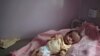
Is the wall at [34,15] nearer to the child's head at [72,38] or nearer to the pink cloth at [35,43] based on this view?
the pink cloth at [35,43]

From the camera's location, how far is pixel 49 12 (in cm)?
189

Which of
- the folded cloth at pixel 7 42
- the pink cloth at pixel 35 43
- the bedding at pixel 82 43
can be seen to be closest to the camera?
the bedding at pixel 82 43

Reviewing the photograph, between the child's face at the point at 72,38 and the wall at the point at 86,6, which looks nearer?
the child's face at the point at 72,38

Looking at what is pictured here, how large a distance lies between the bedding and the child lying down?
0.19ft

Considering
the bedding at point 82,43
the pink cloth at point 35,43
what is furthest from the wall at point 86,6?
the pink cloth at point 35,43

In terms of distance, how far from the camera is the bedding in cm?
147

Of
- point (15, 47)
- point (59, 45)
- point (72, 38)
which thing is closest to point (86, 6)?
point (72, 38)

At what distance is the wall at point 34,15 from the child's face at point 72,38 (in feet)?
1.09

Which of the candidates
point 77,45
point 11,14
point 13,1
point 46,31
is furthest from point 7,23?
point 77,45

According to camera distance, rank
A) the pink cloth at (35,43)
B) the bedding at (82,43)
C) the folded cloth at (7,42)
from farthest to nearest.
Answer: the folded cloth at (7,42) → the pink cloth at (35,43) → the bedding at (82,43)

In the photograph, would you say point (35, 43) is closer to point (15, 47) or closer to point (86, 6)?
point (15, 47)

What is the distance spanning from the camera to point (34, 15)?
187 centimetres

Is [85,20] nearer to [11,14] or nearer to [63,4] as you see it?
[63,4]

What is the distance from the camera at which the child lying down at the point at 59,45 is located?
152cm
